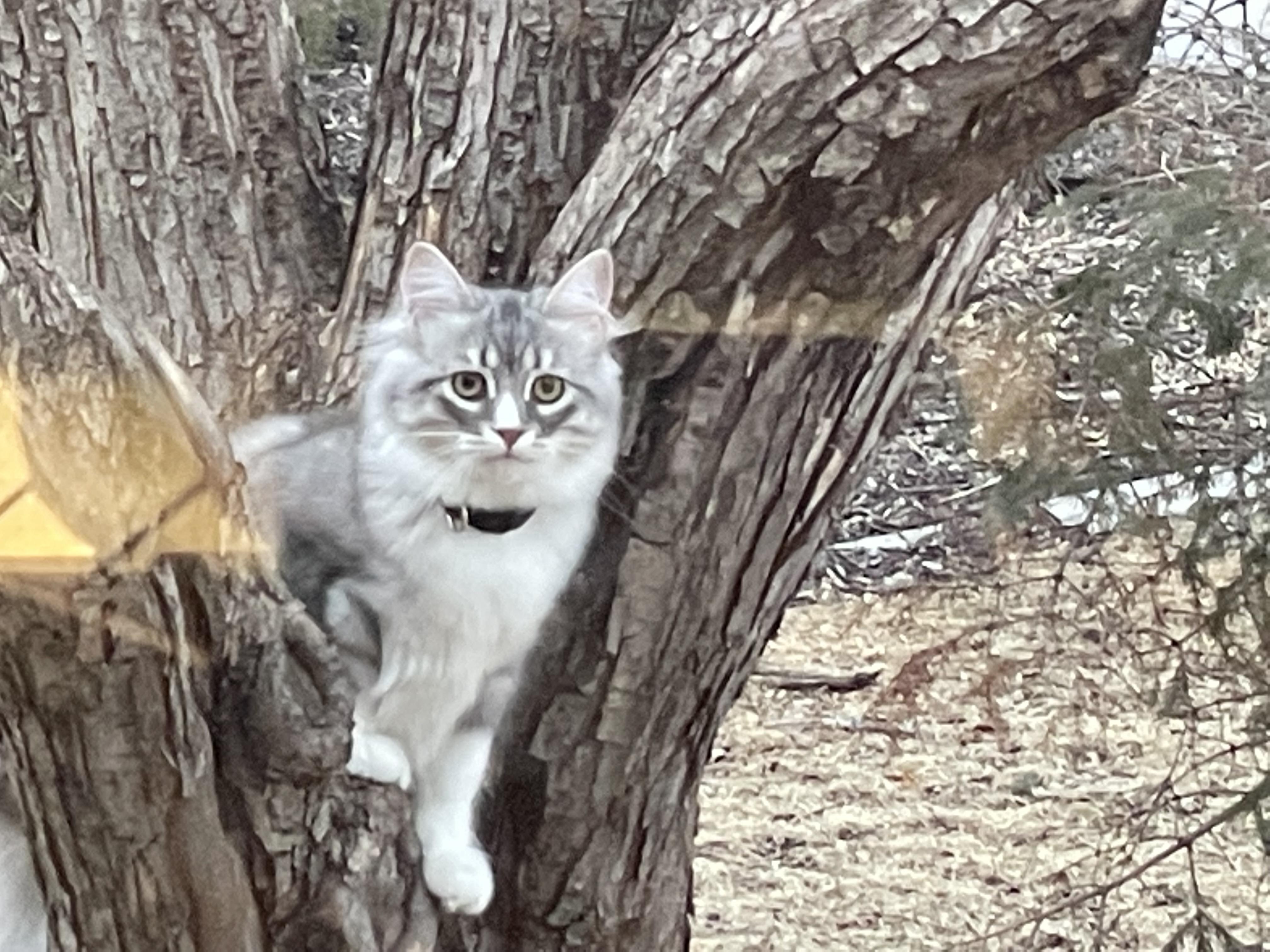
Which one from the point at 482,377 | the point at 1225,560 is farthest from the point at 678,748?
the point at 1225,560

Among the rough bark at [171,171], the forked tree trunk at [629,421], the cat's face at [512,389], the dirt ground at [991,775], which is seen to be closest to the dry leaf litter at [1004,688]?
the dirt ground at [991,775]

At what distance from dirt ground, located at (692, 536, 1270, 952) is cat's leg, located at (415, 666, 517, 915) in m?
0.78

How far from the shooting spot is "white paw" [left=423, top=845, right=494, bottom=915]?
1073 millimetres

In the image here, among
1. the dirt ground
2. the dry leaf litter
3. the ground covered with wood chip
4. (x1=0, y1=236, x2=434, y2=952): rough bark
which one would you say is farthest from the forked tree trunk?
the dirt ground

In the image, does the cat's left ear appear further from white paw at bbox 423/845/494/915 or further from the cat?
white paw at bbox 423/845/494/915

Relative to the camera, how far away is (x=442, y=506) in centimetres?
103

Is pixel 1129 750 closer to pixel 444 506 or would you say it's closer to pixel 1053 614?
pixel 1053 614

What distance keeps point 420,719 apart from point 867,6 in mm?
474

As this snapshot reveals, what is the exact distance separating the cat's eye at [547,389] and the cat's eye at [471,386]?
0.09 ft

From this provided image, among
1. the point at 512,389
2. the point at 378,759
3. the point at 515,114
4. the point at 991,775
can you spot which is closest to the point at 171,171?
the point at 515,114

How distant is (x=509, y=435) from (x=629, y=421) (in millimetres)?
82

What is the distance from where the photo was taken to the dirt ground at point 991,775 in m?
1.80

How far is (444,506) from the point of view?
3.38 feet

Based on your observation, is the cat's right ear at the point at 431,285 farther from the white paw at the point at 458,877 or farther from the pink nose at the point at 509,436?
the white paw at the point at 458,877
